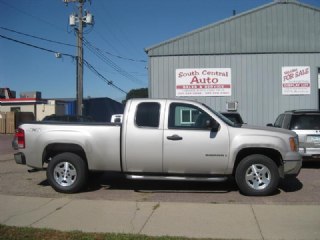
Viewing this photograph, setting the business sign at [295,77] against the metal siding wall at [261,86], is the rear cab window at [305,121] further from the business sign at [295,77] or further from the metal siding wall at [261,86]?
the business sign at [295,77]

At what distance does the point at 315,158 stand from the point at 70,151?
6.53m

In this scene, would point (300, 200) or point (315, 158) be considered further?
point (315, 158)

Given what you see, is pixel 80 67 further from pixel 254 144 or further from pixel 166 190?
pixel 254 144

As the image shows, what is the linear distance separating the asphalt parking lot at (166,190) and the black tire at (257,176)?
170mm

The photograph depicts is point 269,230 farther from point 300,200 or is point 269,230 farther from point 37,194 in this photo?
point 37,194

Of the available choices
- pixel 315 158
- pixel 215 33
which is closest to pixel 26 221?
pixel 315 158

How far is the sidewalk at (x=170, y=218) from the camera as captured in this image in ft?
20.9

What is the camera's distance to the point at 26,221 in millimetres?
6984

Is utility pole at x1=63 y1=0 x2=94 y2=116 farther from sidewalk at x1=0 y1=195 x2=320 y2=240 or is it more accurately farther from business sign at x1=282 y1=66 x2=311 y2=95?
sidewalk at x1=0 y1=195 x2=320 y2=240

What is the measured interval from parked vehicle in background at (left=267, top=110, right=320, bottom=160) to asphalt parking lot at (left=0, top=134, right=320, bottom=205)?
0.78 m

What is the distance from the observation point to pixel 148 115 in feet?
29.4

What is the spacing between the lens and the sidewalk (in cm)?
638

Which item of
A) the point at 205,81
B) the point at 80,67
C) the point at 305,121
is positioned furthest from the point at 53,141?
the point at 80,67

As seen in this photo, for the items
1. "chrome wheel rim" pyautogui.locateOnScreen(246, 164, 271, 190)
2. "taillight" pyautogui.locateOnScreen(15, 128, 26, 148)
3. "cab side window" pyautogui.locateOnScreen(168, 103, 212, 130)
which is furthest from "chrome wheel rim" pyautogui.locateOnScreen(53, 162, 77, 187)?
"chrome wheel rim" pyautogui.locateOnScreen(246, 164, 271, 190)
